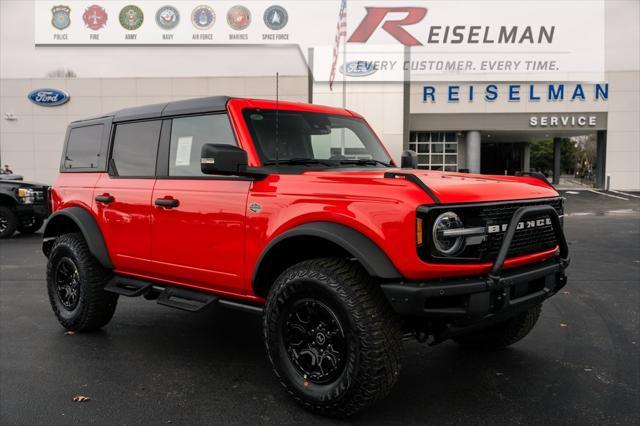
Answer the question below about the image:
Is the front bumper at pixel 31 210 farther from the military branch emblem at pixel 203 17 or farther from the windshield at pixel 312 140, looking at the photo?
the military branch emblem at pixel 203 17

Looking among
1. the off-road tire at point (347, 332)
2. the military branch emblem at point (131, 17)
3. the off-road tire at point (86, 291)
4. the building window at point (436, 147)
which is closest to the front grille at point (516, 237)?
the off-road tire at point (347, 332)

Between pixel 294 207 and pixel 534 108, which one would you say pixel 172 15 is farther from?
pixel 294 207

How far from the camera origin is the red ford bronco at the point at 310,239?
3.11m

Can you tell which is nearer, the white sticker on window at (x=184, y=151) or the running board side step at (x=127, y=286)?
the white sticker on window at (x=184, y=151)

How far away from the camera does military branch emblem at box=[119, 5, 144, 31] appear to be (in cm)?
3650

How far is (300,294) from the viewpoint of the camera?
11.4 feet

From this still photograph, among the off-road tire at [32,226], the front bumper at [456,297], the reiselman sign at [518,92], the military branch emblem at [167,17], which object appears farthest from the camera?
the military branch emblem at [167,17]

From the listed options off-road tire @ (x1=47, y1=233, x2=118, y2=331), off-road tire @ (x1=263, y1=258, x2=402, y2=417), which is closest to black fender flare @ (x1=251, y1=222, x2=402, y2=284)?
off-road tire @ (x1=263, y1=258, x2=402, y2=417)

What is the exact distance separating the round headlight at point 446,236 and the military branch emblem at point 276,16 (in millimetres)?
35348

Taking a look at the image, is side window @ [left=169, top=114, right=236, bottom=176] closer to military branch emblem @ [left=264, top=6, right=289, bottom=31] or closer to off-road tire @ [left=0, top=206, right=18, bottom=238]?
off-road tire @ [left=0, top=206, right=18, bottom=238]

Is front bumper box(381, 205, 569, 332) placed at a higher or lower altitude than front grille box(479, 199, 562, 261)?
lower

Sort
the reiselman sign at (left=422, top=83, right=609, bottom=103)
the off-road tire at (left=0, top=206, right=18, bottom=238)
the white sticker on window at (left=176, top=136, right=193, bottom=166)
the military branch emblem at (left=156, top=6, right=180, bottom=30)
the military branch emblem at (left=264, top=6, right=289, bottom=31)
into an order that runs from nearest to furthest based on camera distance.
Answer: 1. the white sticker on window at (left=176, top=136, right=193, bottom=166)
2. the off-road tire at (left=0, top=206, right=18, bottom=238)
3. the reiselman sign at (left=422, top=83, right=609, bottom=103)
4. the military branch emblem at (left=264, top=6, right=289, bottom=31)
5. the military branch emblem at (left=156, top=6, right=180, bottom=30)

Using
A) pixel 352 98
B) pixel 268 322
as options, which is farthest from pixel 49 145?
pixel 268 322

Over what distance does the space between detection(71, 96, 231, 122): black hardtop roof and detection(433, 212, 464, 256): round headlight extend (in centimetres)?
195
